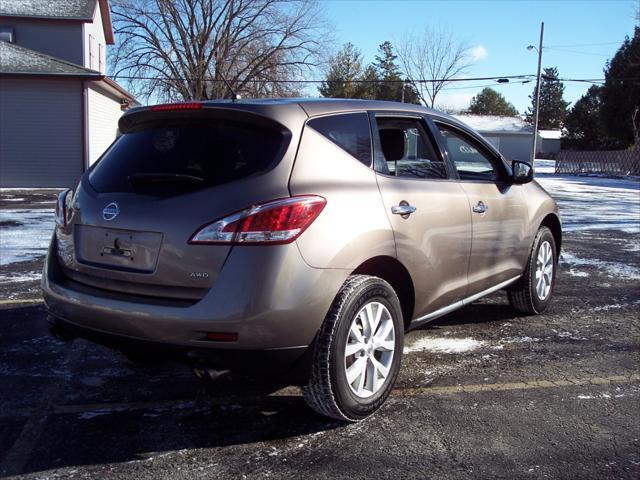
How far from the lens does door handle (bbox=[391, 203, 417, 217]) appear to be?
360 centimetres

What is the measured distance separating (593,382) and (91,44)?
26.9 m

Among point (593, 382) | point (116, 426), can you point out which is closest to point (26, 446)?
point (116, 426)

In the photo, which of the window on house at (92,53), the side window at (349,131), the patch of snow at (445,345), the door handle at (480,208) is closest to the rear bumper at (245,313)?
the side window at (349,131)

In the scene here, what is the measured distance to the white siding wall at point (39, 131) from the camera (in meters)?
19.8

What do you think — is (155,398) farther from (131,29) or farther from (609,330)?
(131,29)

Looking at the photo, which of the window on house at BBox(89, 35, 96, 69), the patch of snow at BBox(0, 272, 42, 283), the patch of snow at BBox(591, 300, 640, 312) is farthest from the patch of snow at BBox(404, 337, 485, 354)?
the window on house at BBox(89, 35, 96, 69)

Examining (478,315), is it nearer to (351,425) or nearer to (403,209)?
(403,209)

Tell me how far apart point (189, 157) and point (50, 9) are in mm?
24136

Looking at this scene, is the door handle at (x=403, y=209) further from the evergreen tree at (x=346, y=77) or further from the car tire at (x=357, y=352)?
the evergreen tree at (x=346, y=77)

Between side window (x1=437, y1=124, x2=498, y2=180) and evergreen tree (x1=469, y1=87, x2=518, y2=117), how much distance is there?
88799 mm

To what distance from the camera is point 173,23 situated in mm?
39062

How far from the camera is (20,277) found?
22.3ft

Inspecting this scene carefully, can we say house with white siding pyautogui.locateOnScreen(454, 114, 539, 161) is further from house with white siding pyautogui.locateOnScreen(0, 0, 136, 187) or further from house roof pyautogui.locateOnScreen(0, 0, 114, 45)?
house with white siding pyautogui.locateOnScreen(0, 0, 136, 187)

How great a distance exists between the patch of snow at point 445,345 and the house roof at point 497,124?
188ft
